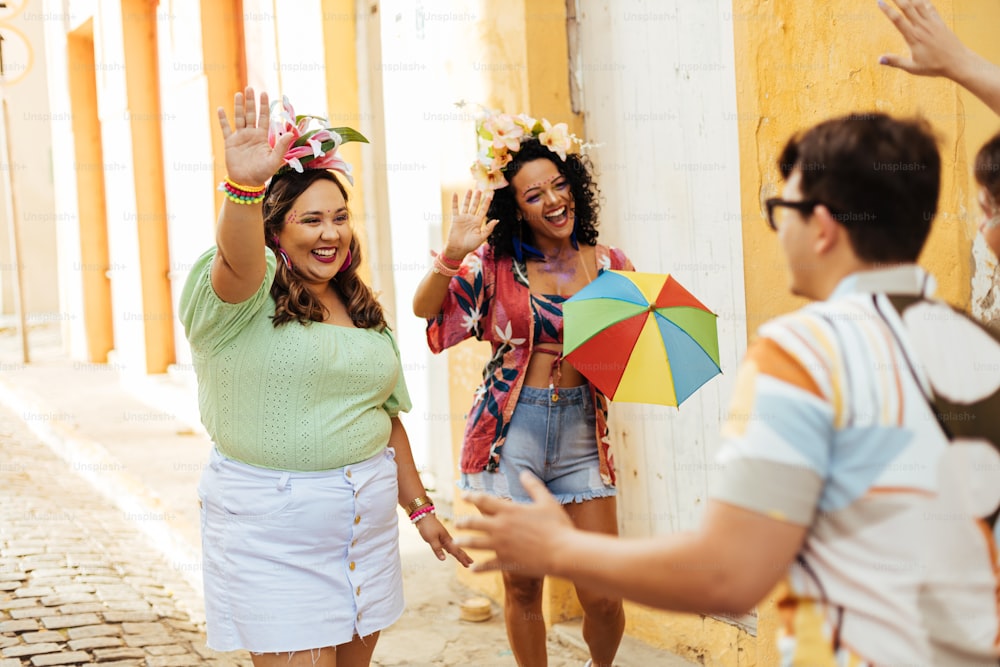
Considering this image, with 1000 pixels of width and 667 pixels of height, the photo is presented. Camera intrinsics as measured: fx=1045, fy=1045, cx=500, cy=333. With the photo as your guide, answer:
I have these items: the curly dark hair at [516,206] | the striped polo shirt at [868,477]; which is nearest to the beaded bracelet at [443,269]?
the curly dark hair at [516,206]

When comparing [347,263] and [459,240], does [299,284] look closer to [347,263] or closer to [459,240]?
[347,263]

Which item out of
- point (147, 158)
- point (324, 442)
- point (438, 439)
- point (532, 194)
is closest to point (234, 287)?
point (324, 442)

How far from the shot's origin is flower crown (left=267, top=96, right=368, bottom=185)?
3167 mm

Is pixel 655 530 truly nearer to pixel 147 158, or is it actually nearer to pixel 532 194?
pixel 532 194

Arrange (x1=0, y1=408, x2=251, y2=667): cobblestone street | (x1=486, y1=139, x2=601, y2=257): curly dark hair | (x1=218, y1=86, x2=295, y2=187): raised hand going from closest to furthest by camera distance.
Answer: (x1=218, y1=86, x2=295, y2=187): raised hand
(x1=486, y1=139, x2=601, y2=257): curly dark hair
(x1=0, y1=408, x2=251, y2=667): cobblestone street

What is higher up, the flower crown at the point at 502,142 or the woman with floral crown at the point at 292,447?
the flower crown at the point at 502,142

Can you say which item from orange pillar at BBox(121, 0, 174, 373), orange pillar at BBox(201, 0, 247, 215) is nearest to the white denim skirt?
orange pillar at BBox(201, 0, 247, 215)

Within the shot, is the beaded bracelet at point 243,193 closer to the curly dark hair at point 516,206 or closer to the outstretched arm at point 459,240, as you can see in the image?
the outstretched arm at point 459,240

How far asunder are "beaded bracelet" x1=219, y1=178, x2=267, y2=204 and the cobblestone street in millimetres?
2847

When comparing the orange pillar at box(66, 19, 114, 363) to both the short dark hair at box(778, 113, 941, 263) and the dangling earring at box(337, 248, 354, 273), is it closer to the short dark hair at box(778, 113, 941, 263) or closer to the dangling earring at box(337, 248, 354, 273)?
the dangling earring at box(337, 248, 354, 273)

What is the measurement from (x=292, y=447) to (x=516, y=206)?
1.45m

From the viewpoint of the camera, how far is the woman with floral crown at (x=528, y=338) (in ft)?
12.7

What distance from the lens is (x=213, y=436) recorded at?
10.3 feet

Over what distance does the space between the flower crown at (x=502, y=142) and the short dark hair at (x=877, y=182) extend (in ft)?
7.84
